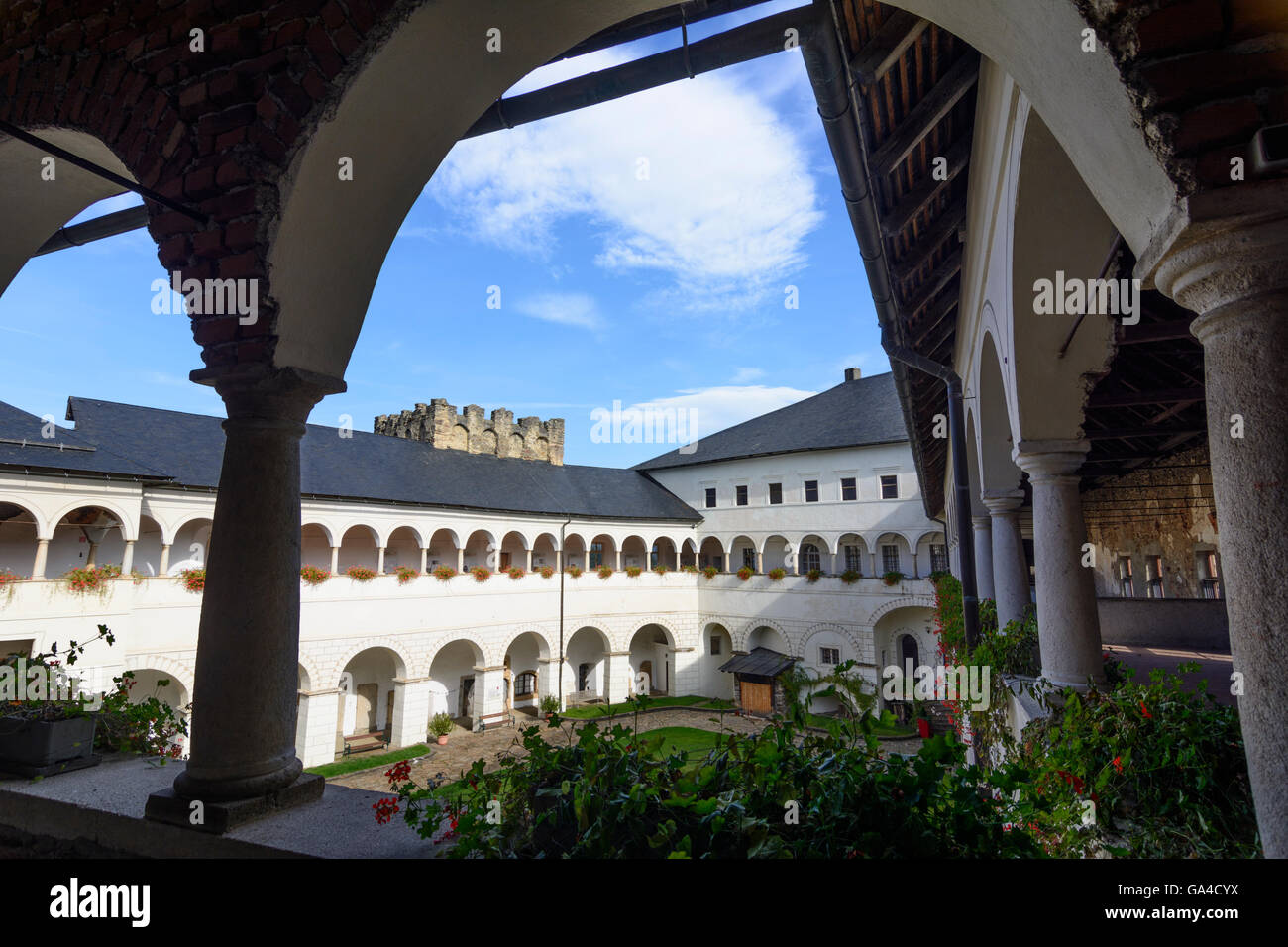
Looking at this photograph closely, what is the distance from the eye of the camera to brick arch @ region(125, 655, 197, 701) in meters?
15.8

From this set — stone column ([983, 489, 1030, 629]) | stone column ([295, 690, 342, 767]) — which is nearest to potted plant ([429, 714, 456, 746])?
stone column ([295, 690, 342, 767])

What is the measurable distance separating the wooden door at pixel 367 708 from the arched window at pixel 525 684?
206 inches

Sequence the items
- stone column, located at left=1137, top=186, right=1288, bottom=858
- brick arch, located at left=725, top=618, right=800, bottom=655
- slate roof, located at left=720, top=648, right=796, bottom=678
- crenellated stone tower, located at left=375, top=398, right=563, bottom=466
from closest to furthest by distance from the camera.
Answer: stone column, located at left=1137, top=186, right=1288, bottom=858 → slate roof, located at left=720, top=648, right=796, bottom=678 → brick arch, located at left=725, top=618, right=800, bottom=655 → crenellated stone tower, located at left=375, top=398, right=563, bottom=466

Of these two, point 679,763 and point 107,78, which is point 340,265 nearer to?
point 107,78

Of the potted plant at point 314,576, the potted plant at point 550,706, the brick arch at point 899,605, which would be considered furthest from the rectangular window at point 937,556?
the potted plant at point 550,706

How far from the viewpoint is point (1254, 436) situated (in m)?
1.57

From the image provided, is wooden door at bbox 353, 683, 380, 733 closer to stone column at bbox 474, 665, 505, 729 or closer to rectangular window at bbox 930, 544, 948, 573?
stone column at bbox 474, 665, 505, 729

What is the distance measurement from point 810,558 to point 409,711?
16.9m

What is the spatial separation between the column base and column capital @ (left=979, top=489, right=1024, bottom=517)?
718cm

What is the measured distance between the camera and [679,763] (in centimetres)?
208

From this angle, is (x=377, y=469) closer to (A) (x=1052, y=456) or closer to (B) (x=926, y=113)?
(B) (x=926, y=113)

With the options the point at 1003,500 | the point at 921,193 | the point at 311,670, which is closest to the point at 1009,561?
the point at 1003,500

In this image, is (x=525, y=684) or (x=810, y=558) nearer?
(x=525, y=684)

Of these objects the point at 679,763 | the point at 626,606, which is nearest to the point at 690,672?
the point at 626,606
